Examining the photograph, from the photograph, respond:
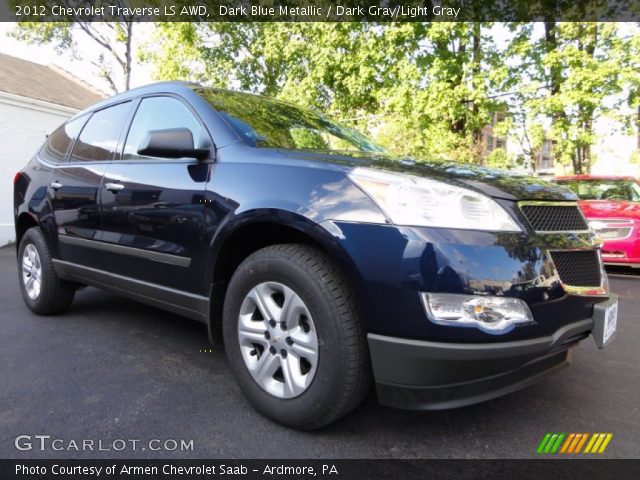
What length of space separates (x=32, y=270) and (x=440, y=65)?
7803 mm

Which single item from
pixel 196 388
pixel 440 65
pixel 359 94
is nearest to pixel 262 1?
pixel 359 94

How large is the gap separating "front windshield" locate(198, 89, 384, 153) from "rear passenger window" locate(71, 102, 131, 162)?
33.3 inches

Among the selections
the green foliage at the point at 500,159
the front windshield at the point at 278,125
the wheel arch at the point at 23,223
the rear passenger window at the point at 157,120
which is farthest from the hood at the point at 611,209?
the wheel arch at the point at 23,223

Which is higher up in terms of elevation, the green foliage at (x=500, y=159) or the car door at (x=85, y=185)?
the green foliage at (x=500, y=159)

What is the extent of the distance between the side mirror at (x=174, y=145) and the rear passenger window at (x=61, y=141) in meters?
1.79

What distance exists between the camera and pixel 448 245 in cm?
173

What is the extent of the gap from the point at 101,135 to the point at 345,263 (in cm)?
251

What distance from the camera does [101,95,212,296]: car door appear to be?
8.09 feet

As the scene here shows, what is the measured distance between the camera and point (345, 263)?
6.11ft

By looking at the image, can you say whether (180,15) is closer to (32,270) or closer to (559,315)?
(32,270)

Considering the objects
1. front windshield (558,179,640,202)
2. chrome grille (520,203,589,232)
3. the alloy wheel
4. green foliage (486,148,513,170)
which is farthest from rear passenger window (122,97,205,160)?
green foliage (486,148,513,170)

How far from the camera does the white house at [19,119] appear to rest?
33.6ft

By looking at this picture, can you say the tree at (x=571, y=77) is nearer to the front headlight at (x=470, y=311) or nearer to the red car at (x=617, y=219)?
the red car at (x=617, y=219)

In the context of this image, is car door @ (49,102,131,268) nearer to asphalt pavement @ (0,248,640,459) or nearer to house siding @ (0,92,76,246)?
asphalt pavement @ (0,248,640,459)
